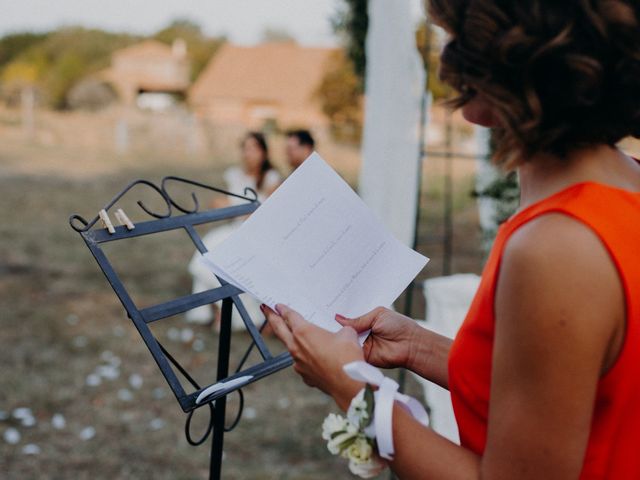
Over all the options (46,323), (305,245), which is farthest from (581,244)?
(46,323)

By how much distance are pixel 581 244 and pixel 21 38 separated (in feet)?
176

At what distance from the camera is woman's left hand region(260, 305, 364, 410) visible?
957 mm

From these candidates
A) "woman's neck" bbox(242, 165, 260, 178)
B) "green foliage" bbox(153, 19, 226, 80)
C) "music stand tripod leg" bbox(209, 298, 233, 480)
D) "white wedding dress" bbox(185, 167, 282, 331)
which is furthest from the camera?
"green foliage" bbox(153, 19, 226, 80)

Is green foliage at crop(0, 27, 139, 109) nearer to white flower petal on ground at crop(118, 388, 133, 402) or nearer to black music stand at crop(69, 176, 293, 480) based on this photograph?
white flower petal on ground at crop(118, 388, 133, 402)

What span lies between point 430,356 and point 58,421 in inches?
117

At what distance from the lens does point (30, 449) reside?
3.36m

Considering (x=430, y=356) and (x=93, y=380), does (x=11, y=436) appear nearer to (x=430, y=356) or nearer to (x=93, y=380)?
(x=93, y=380)

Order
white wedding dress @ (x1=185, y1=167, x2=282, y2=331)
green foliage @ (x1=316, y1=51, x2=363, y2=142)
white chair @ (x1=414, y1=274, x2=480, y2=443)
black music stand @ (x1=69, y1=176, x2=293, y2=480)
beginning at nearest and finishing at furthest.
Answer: black music stand @ (x1=69, y1=176, x2=293, y2=480) → white chair @ (x1=414, y1=274, x2=480, y2=443) → white wedding dress @ (x1=185, y1=167, x2=282, y2=331) → green foliage @ (x1=316, y1=51, x2=363, y2=142)

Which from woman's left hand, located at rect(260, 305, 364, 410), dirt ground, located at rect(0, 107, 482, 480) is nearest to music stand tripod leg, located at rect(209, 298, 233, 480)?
woman's left hand, located at rect(260, 305, 364, 410)

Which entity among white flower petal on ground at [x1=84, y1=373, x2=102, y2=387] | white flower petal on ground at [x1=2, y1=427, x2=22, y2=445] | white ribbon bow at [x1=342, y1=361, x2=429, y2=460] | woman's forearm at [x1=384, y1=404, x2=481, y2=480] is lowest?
white flower petal on ground at [x1=84, y1=373, x2=102, y2=387]

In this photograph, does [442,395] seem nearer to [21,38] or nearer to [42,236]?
[42,236]

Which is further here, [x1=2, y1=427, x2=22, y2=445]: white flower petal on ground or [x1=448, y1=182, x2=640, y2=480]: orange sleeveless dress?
[x1=2, y1=427, x2=22, y2=445]: white flower petal on ground

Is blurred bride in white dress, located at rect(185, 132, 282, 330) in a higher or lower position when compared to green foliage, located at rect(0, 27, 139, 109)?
higher

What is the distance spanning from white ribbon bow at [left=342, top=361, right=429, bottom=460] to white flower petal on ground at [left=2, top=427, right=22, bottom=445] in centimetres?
301
